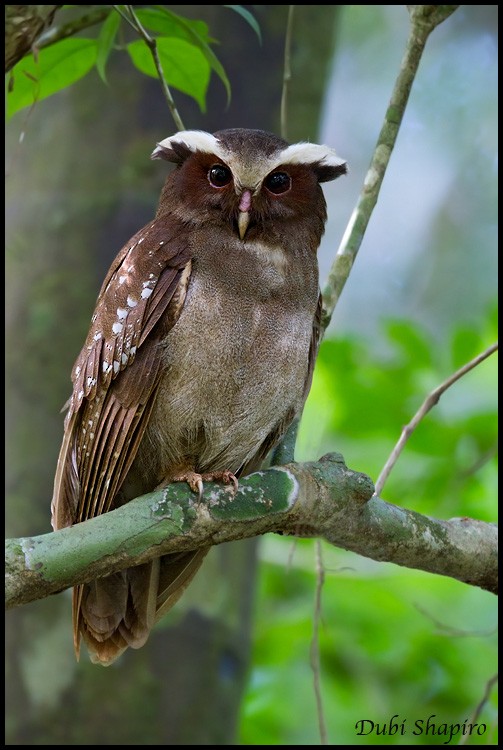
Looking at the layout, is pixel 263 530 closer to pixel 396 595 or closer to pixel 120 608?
pixel 120 608

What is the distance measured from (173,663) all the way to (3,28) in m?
3.38

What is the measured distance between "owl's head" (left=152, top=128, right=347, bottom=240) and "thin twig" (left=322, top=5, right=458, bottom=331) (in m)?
0.16

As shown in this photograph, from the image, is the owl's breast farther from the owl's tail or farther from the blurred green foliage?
the blurred green foliage

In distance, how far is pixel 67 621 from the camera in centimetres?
483

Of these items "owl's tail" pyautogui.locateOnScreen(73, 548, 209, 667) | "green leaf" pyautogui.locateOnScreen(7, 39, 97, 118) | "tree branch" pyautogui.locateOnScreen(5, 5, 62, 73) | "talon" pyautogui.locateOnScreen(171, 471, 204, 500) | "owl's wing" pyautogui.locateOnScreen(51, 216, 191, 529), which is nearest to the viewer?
"talon" pyautogui.locateOnScreen(171, 471, 204, 500)

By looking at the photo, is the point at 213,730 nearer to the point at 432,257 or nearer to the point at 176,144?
the point at 176,144

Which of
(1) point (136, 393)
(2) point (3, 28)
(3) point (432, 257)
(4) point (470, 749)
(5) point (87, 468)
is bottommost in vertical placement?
(4) point (470, 749)

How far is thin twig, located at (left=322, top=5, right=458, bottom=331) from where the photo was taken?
337 cm

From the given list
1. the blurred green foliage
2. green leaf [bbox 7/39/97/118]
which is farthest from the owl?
the blurred green foliage

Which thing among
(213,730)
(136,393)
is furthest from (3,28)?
(213,730)

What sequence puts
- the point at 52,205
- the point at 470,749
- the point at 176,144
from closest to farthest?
the point at 176,144 < the point at 470,749 < the point at 52,205

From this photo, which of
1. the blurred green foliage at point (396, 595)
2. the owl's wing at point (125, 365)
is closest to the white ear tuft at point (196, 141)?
the owl's wing at point (125, 365)

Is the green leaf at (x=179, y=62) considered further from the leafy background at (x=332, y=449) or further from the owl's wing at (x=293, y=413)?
the leafy background at (x=332, y=449)

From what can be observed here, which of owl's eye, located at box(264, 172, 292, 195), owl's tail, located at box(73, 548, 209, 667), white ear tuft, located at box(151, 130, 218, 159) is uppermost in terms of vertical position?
white ear tuft, located at box(151, 130, 218, 159)
